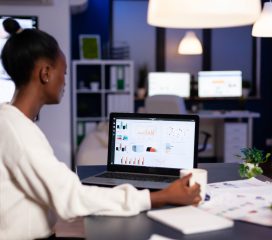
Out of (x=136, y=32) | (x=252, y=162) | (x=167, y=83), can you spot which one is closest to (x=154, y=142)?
(x=252, y=162)

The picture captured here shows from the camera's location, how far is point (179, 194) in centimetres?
147

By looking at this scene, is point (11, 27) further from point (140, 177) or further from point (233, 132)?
point (233, 132)

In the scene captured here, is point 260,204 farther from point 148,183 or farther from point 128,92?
point 128,92

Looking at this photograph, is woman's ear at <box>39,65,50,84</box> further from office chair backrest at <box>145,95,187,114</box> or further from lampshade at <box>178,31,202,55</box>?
lampshade at <box>178,31,202,55</box>

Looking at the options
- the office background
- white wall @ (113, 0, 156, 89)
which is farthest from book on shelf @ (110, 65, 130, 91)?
white wall @ (113, 0, 156, 89)

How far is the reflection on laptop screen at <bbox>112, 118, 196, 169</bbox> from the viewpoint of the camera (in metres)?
1.93

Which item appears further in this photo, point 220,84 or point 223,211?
point 220,84

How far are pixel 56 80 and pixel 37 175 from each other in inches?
12.8

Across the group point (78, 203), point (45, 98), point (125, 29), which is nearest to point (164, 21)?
point (45, 98)

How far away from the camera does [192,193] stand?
4.82ft

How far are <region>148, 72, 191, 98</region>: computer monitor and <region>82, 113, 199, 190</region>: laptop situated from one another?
4.58 meters

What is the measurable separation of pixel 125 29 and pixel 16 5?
2952 mm

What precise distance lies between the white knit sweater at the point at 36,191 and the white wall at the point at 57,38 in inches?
116

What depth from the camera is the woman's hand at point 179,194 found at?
1.47 metres
